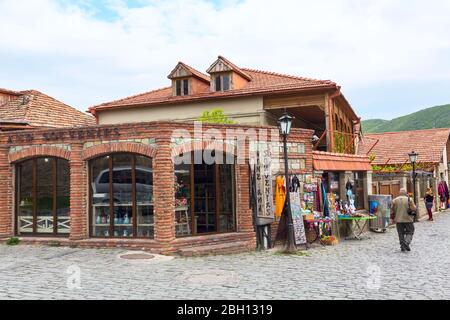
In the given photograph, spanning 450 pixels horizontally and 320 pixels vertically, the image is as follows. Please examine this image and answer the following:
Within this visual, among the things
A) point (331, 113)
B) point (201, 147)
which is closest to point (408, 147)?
point (331, 113)

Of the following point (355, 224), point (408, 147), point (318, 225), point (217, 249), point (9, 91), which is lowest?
point (217, 249)

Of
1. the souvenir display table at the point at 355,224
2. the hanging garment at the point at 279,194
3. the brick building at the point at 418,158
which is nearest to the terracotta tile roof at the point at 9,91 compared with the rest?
the hanging garment at the point at 279,194

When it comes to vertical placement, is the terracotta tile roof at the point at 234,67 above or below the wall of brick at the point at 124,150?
above

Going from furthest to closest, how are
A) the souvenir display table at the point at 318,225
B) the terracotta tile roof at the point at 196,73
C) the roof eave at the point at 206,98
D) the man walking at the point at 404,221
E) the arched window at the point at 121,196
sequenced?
the terracotta tile roof at the point at 196,73
the roof eave at the point at 206,98
the souvenir display table at the point at 318,225
the man walking at the point at 404,221
the arched window at the point at 121,196

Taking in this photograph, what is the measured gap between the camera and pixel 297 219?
1237cm

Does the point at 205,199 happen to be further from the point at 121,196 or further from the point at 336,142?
the point at 336,142

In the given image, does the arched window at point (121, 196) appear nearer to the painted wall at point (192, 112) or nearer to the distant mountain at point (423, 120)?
the painted wall at point (192, 112)

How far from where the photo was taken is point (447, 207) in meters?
28.6

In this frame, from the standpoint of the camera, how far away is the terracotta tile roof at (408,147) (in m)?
29.7

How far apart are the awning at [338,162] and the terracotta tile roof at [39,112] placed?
10.0 m

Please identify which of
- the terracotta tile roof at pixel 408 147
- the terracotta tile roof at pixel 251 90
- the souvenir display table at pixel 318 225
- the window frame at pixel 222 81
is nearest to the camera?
the souvenir display table at pixel 318 225

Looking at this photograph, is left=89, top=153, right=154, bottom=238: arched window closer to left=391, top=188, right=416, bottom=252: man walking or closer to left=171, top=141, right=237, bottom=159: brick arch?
left=171, top=141, right=237, bottom=159: brick arch

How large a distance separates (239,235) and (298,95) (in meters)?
8.83

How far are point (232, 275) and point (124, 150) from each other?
15.3 feet
